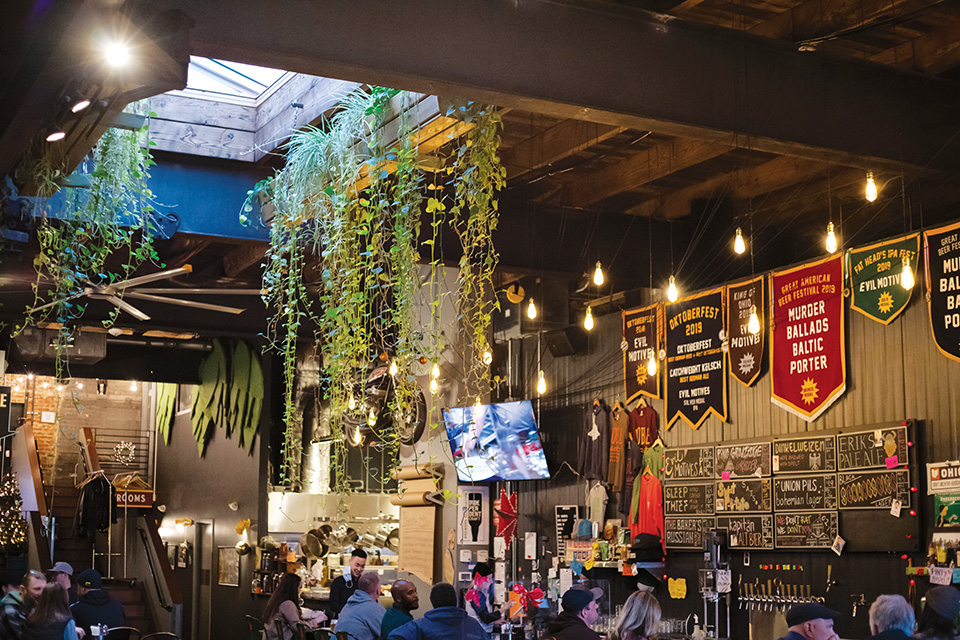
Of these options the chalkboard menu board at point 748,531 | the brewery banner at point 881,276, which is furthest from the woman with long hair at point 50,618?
the brewery banner at point 881,276

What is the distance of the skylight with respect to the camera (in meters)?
7.35

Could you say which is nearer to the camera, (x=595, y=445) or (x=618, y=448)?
(x=618, y=448)

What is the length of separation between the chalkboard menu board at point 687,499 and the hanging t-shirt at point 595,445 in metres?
0.72

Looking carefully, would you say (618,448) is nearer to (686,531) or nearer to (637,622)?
(686,531)

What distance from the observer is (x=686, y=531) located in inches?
331

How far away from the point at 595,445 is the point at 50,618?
4.80 meters

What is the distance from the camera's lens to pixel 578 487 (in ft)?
31.9

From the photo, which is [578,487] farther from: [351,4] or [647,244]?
[351,4]

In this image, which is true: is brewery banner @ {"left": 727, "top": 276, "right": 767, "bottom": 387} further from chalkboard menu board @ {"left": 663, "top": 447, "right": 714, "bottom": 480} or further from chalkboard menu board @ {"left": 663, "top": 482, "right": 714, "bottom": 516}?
chalkboard menu board @ {"left": 663, "top": 482, "right": 714, "bottom": 516}

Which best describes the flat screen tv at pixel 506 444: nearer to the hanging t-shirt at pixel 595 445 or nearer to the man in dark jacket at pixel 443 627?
the hanging t-shirt at pixel 595 445

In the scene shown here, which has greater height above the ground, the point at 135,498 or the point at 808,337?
the point at 808,337

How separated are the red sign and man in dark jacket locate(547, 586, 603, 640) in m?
13.0

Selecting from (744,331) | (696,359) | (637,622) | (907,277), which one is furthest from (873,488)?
(637,622)

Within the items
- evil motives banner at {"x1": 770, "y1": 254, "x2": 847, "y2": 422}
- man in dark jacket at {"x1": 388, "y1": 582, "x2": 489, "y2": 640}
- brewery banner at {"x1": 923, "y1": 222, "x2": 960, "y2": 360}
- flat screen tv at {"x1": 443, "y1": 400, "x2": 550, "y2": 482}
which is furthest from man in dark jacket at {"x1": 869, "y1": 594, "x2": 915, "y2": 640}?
flat screen tv at {"x1": 443, "y1": 400, "x2": 550, "y2": 482}
